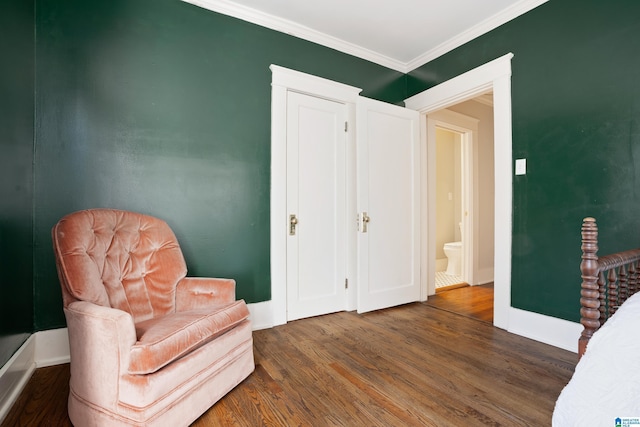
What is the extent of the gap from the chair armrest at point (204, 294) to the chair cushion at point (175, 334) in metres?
0.09

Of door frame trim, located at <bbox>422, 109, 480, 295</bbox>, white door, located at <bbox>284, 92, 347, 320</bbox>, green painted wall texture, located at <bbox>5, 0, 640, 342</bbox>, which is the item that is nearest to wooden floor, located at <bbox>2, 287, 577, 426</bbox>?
white door, located at <bbox>284, 92, 347, 320</bbox>

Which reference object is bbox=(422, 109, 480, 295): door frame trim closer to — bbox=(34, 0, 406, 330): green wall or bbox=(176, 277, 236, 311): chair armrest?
bbox=(34, 0, 406, 330): green wall

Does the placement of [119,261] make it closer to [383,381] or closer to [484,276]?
[383,381]

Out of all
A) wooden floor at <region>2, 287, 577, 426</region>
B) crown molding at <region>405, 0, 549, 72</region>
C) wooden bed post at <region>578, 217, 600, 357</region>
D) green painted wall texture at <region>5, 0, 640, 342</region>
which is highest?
crown molding at <region>405, 0, 549, 72</region>

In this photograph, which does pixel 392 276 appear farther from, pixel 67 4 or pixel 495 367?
pixel 67 4

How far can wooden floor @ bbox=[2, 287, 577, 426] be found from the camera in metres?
1.44

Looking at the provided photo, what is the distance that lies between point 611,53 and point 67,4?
12.1 ft

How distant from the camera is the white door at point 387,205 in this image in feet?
9.74

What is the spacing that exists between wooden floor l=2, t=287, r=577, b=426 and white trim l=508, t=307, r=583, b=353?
0.09 meters

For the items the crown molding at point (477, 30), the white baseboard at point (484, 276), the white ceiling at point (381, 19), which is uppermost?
the white ceiling at point (381, 19)

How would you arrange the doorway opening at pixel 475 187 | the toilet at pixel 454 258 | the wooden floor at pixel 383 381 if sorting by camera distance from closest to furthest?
the wooden floor at pixel 383 381 → the doorway opening at pixel 475 187 → the toilet at pixel 454 258

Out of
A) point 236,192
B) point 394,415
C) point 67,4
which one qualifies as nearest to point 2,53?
point 67,4

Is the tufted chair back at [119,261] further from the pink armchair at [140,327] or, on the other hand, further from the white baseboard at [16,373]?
the white baseboard at [16,373]

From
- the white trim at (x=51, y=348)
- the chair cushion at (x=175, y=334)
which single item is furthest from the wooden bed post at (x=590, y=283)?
the white trim at (x=51, y=348)
